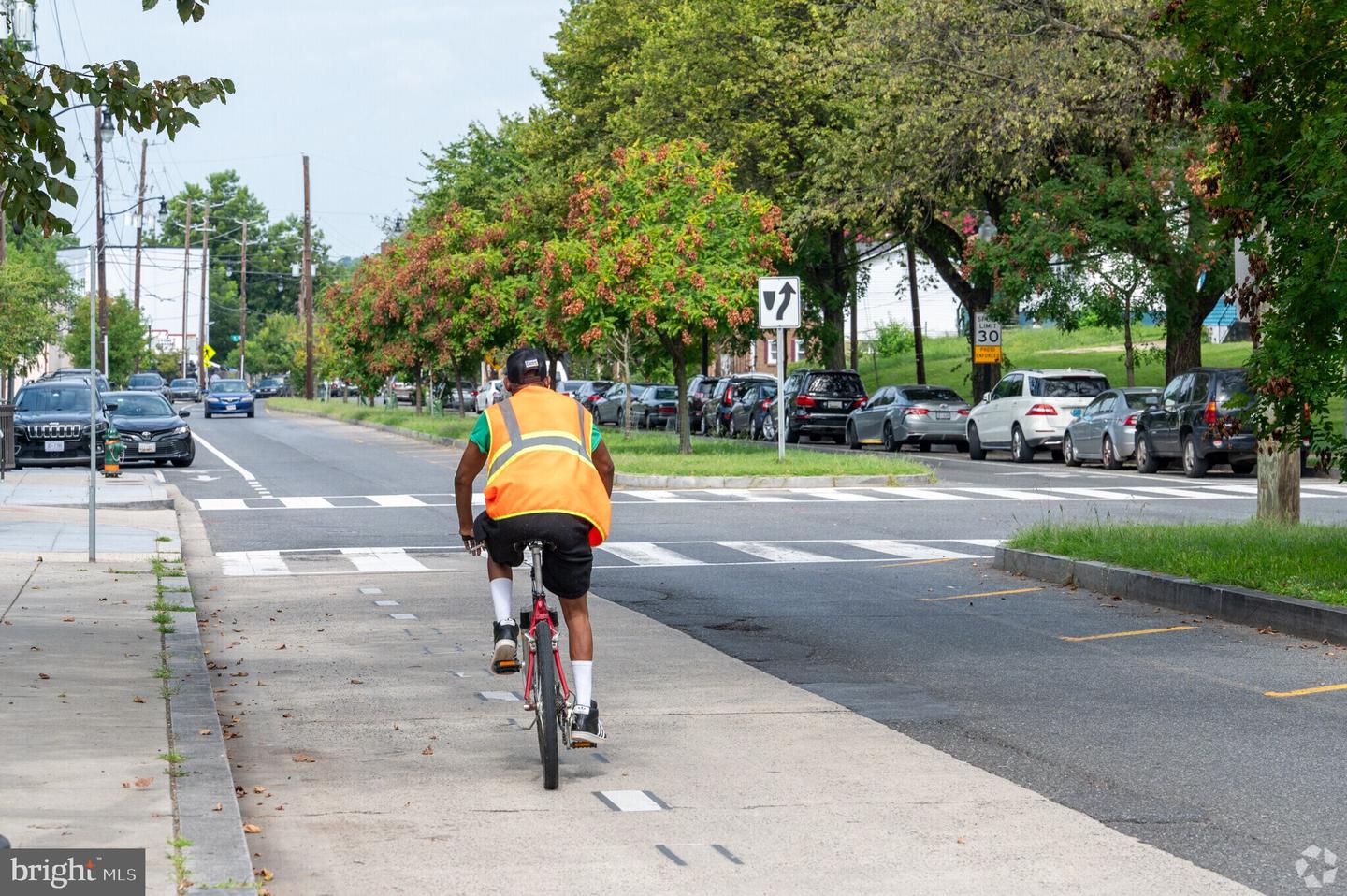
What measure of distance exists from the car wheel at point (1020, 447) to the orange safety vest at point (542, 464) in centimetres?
2879

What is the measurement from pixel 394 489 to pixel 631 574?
41.5 ft

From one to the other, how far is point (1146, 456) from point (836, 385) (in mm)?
15384

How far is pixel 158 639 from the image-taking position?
36.9 ft

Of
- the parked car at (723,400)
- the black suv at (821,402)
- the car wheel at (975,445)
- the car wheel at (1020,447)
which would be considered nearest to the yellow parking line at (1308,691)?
the car wheel at (1020,447)

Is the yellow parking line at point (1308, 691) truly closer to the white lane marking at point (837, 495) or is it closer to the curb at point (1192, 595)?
the curb at point (1192, 595)

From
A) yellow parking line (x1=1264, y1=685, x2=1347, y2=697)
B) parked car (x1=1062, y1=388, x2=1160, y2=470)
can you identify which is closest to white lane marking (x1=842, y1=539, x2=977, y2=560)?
yellow parking line (x1=1264, y1=685, x2=1347, y2=697)

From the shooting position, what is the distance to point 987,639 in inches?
469

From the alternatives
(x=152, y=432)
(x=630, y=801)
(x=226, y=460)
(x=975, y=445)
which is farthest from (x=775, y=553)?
(x=226, y=460)

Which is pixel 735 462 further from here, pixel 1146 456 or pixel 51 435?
pixel 51 435

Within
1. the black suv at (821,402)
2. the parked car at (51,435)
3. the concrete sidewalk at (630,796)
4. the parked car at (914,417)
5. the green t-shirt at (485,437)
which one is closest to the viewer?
the concrete sidewalk at (630,796)

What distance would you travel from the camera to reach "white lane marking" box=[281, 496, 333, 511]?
79.3 feet

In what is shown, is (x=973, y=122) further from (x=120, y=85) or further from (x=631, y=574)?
(x=120, y=85)

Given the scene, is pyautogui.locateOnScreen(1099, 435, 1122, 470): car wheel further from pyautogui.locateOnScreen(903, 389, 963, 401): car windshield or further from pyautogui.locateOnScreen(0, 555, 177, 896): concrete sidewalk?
pyautogui.locateOnScreen(0, 555, 177, 896): concrete sidewalk

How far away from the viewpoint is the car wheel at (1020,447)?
35.7 metres
